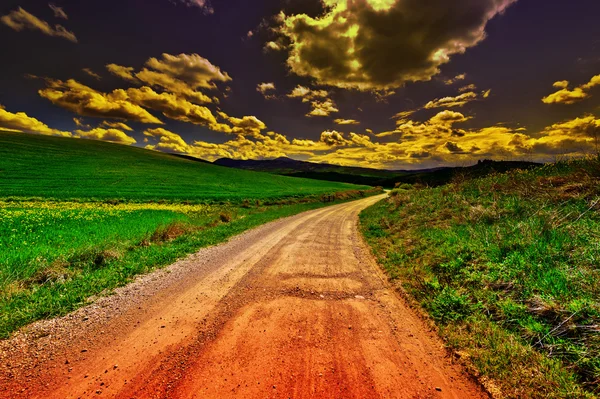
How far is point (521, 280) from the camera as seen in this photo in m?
5.35

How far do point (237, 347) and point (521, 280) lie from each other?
6089 mm

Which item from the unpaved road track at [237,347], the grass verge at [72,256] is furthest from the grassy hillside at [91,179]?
the unpaved road track at [237,347]

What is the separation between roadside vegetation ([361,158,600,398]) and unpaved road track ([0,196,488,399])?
0.73 metres

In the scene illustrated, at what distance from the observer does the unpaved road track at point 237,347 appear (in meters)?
3.29

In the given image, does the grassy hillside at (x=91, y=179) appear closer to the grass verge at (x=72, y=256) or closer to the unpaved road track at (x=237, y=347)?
the grass verge at (x=72, y=256)

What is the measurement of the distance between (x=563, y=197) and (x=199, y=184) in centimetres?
5316

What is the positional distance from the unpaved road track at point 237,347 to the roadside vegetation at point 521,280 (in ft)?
2.40

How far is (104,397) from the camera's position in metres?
3.10

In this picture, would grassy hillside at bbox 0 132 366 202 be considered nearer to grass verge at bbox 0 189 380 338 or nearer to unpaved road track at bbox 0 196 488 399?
grass verge at bbox 0 189 380 338

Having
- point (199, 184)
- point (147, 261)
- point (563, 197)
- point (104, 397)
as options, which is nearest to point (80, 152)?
point (199, 184)

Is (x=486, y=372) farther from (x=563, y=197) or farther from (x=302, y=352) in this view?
(x=563, y=197)

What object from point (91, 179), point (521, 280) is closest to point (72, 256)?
point (521, 280)

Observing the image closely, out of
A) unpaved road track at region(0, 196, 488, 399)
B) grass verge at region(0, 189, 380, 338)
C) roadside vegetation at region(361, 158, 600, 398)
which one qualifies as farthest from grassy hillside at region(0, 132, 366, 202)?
roadside vegetation at region(361, 158, 600, 398)

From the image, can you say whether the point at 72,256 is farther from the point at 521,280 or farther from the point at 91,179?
the point at 91,179
